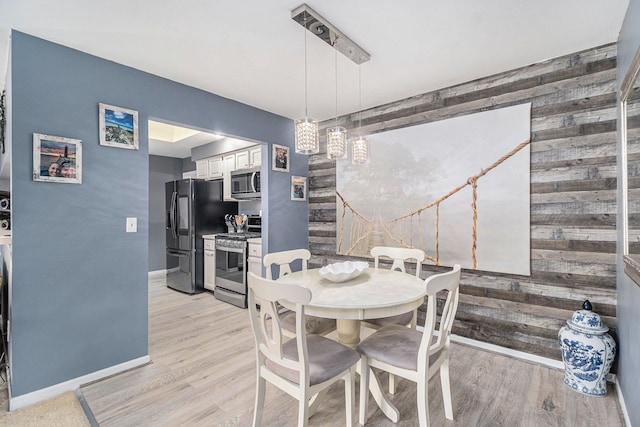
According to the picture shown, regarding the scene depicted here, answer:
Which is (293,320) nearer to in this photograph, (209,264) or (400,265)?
(400,265)

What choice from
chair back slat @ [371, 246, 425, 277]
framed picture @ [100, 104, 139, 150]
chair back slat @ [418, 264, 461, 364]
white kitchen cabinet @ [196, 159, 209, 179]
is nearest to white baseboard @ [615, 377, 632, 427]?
chair back slat @ [418, 264, 461, 364]

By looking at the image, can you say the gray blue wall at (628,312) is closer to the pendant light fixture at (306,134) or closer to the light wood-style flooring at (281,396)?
the light wood-style flooring at (281,396)

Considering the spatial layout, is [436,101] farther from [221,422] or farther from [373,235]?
[221,422]

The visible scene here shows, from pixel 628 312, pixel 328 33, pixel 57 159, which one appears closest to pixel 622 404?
pixel 628 312

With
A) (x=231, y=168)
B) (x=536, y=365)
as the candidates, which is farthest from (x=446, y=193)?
(x=231, y=168)

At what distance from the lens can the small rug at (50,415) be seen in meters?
1.79

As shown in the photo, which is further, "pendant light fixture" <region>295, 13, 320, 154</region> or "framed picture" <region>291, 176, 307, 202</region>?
"framed picture" <region>291, 176, 307, 202</region>

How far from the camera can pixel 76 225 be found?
85.4 inches

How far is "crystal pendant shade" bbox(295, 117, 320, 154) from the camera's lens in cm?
218

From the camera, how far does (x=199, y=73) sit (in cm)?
260

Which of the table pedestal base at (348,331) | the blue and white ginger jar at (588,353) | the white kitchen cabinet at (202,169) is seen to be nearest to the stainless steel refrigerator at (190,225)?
the white kitchen cabinet at (202,169)

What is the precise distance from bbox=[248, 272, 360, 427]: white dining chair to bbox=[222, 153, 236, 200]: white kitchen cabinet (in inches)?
131

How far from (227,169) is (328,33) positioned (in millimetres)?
3114

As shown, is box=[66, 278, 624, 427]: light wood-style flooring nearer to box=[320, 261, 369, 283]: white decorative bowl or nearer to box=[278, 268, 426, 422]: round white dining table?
Answer: box=[278, 268, 426, 422]: round white dining table
